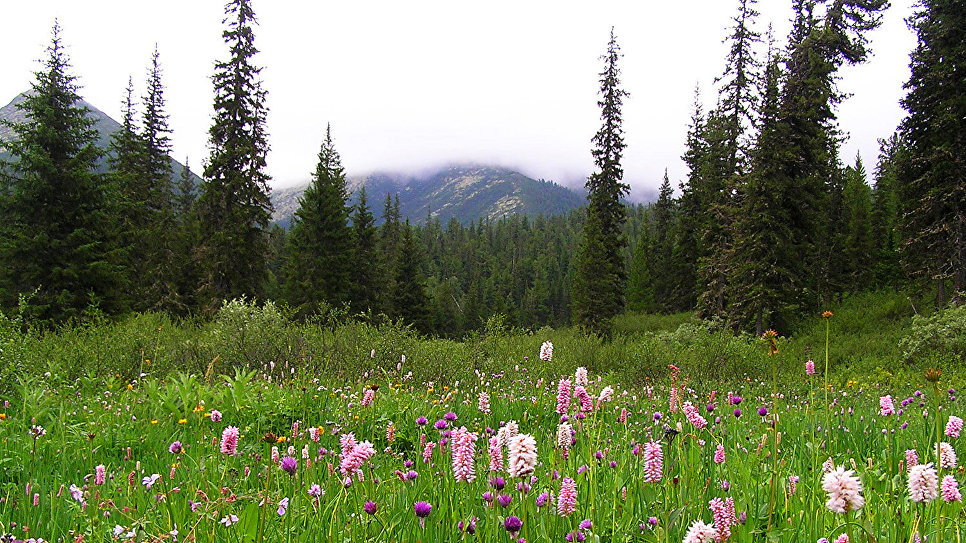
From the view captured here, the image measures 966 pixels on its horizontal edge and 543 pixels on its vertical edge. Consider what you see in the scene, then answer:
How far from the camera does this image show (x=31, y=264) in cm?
1585

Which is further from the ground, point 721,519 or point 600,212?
point 600,212

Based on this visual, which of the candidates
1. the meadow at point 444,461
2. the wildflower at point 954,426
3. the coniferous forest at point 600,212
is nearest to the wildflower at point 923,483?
the meadow at point 444,461

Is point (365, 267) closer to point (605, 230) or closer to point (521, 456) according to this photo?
point (605, 230)

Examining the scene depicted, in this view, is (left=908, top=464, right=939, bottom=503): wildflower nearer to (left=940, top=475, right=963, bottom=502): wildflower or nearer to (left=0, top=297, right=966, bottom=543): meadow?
(left=0, top=297, right=966, bottom=543): meadow

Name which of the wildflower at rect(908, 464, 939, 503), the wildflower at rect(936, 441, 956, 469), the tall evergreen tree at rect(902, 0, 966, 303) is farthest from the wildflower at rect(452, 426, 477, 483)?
the tall evergreen tree at rect(902, 0, 966, 303)

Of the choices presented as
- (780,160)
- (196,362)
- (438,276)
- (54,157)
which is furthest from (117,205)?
(438,276)

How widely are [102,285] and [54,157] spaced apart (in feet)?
14.4

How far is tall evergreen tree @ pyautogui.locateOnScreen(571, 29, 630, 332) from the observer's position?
28.7 m

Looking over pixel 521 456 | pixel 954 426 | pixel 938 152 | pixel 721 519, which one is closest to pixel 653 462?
pixel 721 519

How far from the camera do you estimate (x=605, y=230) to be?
30.9m

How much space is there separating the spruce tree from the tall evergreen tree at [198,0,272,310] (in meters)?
5.30

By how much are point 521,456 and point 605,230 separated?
30.4 m

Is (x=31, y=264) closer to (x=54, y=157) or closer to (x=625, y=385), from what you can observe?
(x=54, y=157)

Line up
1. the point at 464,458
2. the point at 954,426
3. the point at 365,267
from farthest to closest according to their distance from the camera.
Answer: the point at 365,267
the point at 954,426
the point at 464,458
